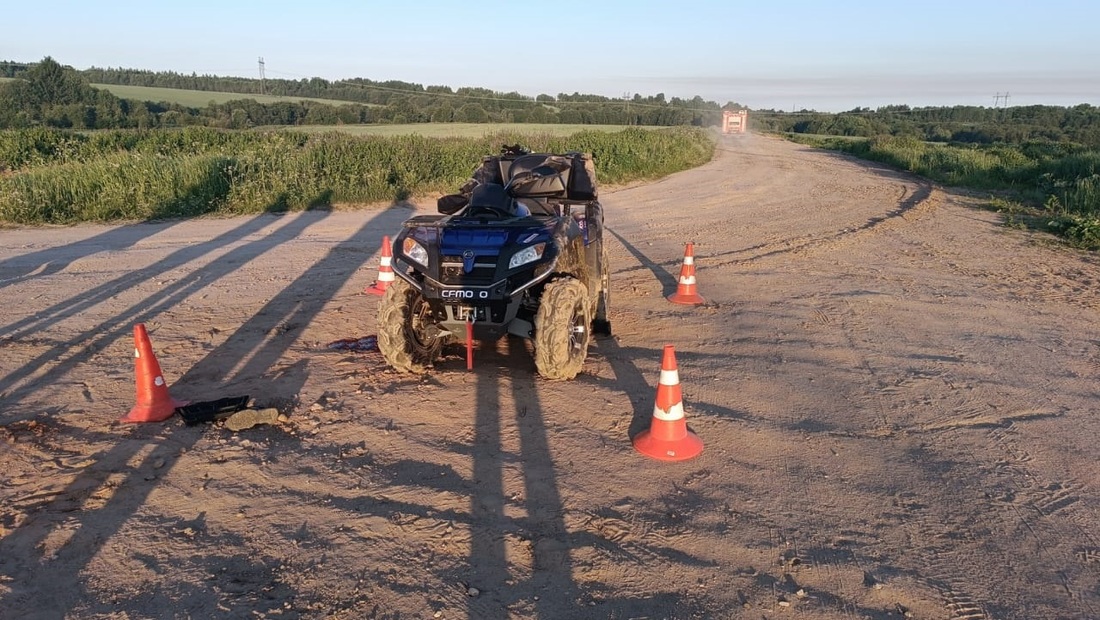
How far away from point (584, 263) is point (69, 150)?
22.5m

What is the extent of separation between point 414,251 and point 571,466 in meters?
2.16

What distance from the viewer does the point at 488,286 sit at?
5.52 metres

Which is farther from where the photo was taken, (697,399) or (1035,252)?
(1035,252)

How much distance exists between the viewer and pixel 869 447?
492cm

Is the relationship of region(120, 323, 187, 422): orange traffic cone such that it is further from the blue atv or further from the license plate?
the license plate

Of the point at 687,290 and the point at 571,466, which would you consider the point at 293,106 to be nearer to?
the point at 687,290

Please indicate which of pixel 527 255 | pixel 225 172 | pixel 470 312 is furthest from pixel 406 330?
pixel 225 172

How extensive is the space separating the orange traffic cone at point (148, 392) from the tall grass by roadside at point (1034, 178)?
517 inches

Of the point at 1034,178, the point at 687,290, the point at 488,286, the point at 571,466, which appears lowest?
the point at 571,466

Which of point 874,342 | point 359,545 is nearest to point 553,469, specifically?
point 359,545

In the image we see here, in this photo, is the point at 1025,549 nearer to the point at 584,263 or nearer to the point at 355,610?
the point at 355,610

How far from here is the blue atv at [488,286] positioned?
220 inches

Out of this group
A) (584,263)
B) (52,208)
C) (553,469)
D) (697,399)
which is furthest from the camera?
(52,208)

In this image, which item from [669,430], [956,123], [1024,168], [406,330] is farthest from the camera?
[956,123]
